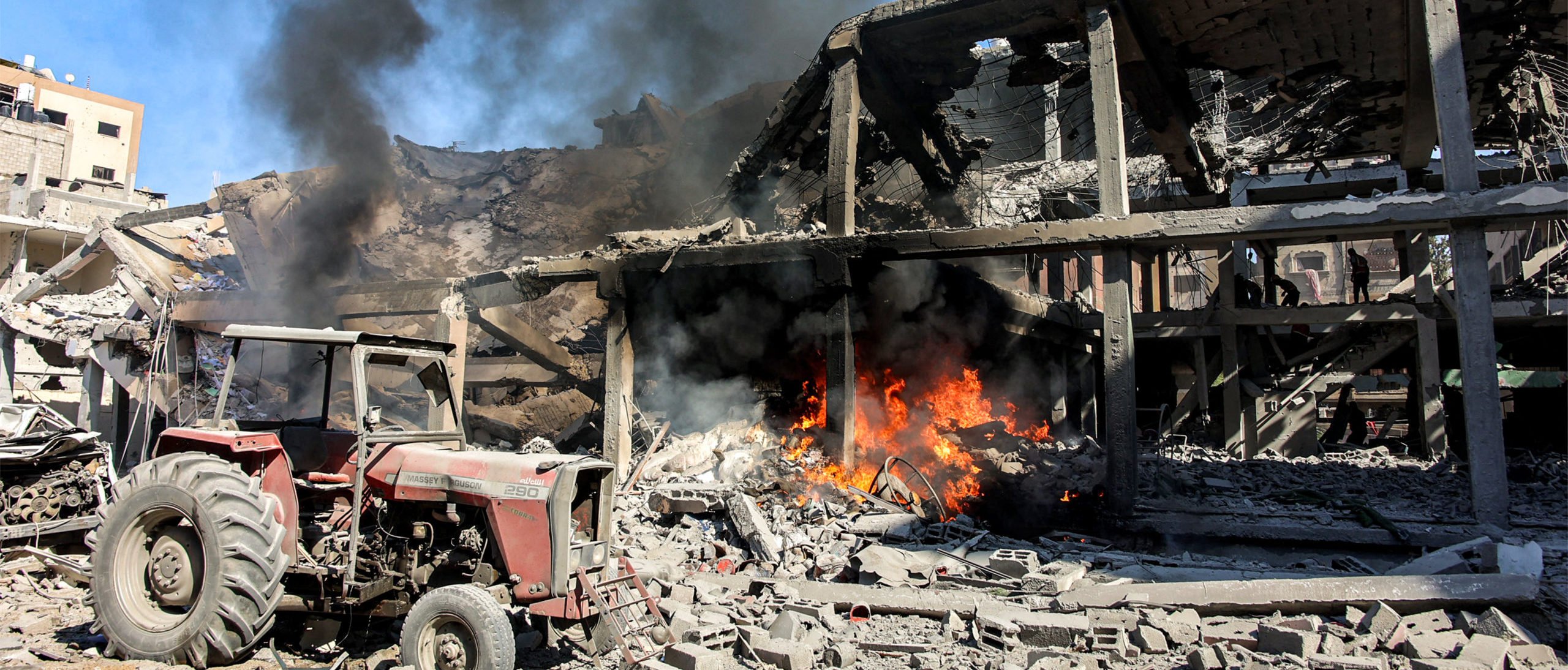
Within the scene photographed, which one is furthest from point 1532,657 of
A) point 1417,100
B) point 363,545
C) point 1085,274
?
point 1085,274

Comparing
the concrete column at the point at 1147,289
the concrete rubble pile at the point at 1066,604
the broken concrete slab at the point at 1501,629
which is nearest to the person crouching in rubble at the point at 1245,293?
the concrete column at the point at 1147,289

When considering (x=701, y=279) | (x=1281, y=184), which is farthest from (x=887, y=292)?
(x=1281, y=184)

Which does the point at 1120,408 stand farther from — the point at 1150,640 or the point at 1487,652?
the point at 1487,652

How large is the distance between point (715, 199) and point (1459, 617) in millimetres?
12298

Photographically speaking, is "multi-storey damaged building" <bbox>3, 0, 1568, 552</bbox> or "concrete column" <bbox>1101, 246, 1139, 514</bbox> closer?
"concrete column" <bbox>1101, 246, 1139, 514</bbox>

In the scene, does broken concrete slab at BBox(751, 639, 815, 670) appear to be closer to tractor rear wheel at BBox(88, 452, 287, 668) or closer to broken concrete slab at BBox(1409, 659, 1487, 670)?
tractor rear wheel at BBox(88, 452, 287, 668)

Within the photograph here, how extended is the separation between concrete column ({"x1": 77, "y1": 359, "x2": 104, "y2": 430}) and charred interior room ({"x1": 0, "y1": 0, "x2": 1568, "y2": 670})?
95 mm

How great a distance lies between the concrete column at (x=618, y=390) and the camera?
38.0 feet

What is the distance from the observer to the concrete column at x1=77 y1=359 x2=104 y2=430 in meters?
14.7

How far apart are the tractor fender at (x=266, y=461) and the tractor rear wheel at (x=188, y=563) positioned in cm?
8

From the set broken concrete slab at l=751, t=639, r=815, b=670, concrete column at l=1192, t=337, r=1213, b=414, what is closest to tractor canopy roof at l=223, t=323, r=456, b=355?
broken concrete slab at l=751, t=639, r=815, b=670

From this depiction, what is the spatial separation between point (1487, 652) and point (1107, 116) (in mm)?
6397

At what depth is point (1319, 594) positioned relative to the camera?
17.9 ft

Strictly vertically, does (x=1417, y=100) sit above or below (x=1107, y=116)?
above
